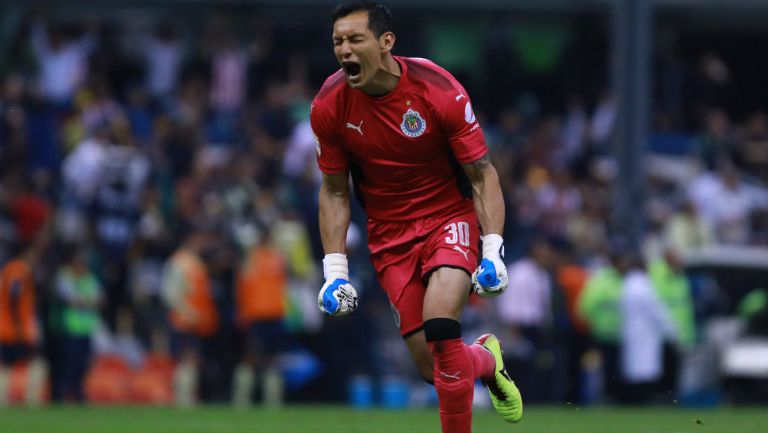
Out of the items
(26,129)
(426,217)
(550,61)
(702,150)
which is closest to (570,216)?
(702,150)

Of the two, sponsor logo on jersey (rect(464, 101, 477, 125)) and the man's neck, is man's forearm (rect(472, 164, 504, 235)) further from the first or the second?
the man's neck

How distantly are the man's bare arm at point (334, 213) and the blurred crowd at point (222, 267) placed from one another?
8.35m

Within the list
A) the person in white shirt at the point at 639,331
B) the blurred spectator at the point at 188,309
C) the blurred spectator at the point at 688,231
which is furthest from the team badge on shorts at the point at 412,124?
the blurred spectator at the point at 688,231

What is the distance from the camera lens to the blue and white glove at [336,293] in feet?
29.9

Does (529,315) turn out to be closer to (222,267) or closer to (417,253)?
(222,267)

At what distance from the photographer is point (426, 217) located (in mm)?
9430

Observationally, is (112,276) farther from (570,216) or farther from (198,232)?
(570,216)

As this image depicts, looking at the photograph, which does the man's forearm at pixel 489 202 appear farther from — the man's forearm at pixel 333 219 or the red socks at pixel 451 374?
the man's forearm at pixel 333 219

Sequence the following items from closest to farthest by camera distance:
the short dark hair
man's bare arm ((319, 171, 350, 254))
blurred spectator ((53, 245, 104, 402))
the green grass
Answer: the short dark hair < man's bare arm ((319, 171, 350, 254)) < the green grass < blurred spectator ((53, 245, 104, 402))

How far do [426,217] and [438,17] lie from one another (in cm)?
1582

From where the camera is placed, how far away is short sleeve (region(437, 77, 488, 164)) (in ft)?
29.9

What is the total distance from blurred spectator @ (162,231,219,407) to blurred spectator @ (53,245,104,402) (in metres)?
0.82

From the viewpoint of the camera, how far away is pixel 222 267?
1819 cm

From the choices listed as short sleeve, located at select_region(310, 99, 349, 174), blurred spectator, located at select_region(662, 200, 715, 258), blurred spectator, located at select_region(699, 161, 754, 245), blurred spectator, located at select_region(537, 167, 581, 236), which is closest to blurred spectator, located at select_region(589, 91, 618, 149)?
blurred spectator, located at select_region(537, 167, 581, 236)
